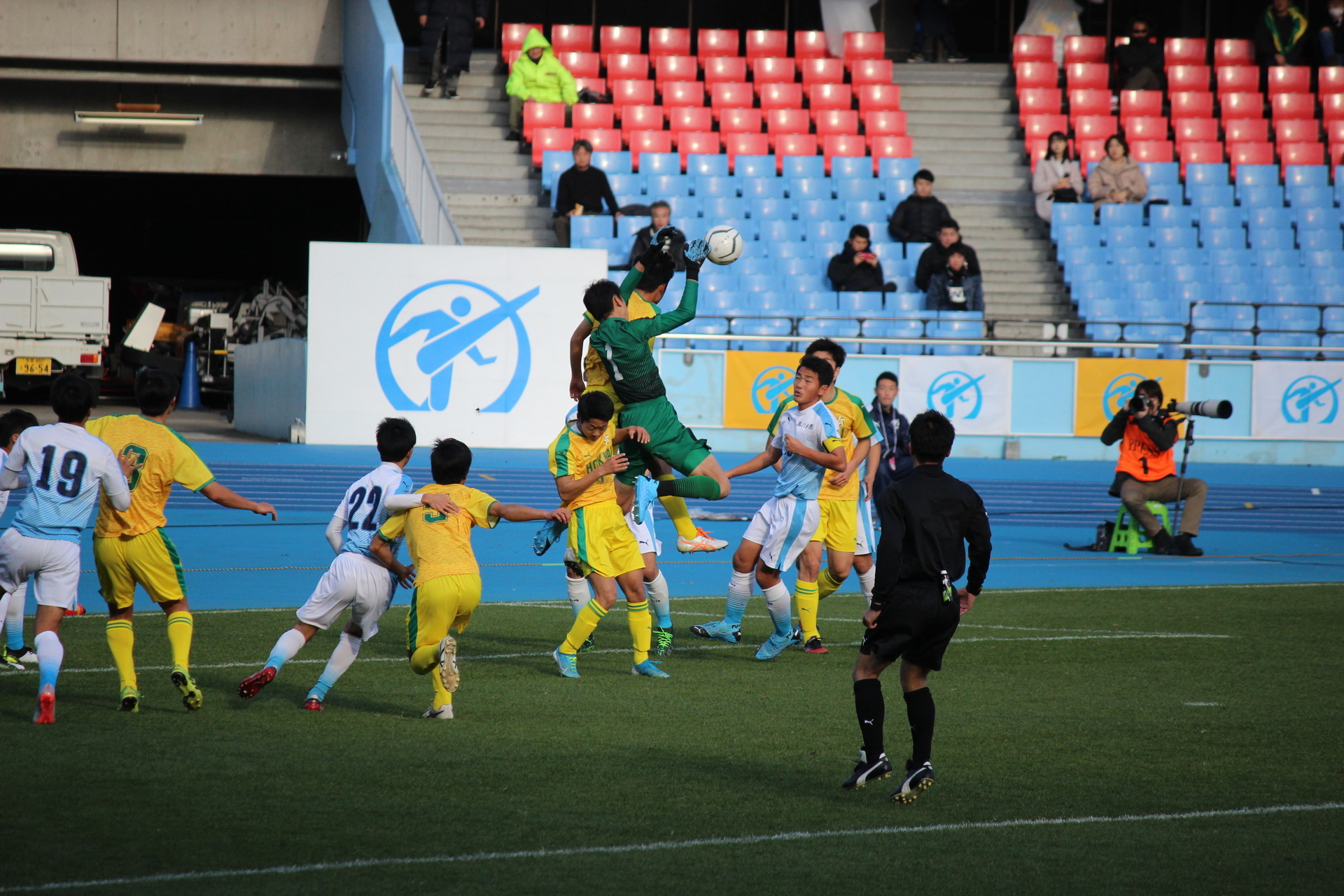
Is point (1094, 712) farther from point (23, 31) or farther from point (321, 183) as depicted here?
point (321, 183)

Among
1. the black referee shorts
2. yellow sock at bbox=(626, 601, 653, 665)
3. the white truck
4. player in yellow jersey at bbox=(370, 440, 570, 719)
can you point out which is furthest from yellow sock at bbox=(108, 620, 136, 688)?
the white truck

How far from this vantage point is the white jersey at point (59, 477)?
6125mm

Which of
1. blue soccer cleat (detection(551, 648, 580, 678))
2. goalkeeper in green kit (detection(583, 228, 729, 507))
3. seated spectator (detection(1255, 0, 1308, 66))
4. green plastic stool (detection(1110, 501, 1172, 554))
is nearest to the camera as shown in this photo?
blue soccer cleat (detection(551, 648, 580, 678))

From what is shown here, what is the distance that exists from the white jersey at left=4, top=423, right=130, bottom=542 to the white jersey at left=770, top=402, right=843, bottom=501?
3.97m

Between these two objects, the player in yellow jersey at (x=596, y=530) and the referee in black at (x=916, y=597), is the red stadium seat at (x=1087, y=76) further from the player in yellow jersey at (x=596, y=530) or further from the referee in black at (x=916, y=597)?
the referee in black at (x=916, y=597)

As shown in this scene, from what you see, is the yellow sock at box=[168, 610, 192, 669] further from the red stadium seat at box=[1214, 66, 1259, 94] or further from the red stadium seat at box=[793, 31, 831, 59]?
the red stadium seat at box=[1214, 66, 1259, 94]

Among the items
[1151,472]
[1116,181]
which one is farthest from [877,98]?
[1151,472]

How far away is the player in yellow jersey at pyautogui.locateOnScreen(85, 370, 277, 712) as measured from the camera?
250 inches

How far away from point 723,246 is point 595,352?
40.6 inches

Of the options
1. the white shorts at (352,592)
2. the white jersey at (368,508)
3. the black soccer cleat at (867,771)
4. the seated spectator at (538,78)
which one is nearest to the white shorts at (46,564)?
the white shorts at (352,592)

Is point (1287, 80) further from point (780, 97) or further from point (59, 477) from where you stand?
point (59, 477)

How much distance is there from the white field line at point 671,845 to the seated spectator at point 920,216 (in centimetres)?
1711

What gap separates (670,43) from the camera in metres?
25.8

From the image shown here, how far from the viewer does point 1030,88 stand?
25484 mm
